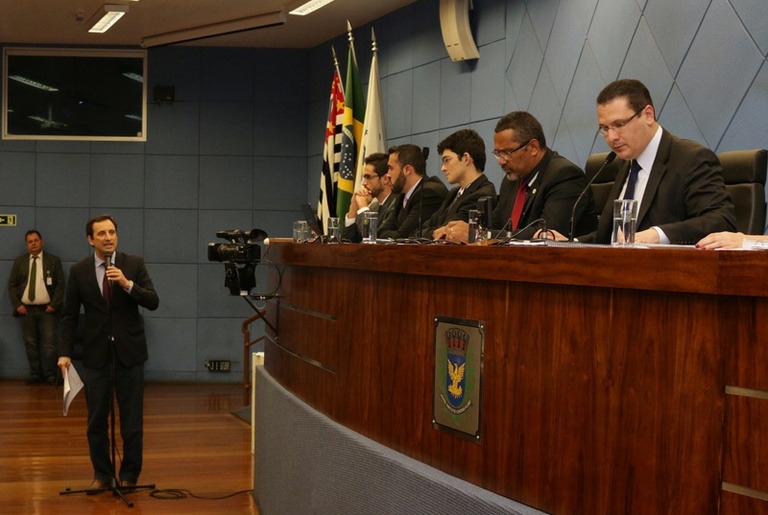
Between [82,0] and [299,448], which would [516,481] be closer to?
[299,448]

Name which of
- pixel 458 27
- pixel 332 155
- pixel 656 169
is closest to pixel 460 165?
pixel 656 169

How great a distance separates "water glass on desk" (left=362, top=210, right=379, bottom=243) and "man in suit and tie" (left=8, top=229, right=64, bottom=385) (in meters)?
6.97

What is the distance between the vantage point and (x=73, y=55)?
10062 millimetres

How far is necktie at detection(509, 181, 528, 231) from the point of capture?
370cm

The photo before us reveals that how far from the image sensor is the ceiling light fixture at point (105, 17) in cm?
787

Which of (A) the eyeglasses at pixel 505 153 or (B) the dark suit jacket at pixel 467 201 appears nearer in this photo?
(A) the eyeglasses at pixel 505 153

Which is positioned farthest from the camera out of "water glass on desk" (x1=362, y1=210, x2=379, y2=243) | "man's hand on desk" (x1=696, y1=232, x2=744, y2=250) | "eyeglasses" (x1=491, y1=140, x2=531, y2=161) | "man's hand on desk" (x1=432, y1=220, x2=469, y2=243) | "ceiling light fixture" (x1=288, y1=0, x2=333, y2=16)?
"ceiling light fixture" (x1=288, y1=0, x2=333, y2=16)

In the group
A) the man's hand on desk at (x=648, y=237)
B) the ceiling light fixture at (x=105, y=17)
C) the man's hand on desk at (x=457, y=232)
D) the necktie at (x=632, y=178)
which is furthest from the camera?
the ceiling light fixture at (x=105, y=17)

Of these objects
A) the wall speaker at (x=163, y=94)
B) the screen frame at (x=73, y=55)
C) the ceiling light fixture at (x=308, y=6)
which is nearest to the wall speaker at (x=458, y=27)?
the ceiling light fixture at (x=308, y=6)

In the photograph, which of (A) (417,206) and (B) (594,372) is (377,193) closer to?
(A) (417,206)

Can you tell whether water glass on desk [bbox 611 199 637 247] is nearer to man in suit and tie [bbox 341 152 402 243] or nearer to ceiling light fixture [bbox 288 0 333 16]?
man in suit and tie [bbox 341 152 402 243]

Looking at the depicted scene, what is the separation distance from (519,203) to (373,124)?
13.5 feet

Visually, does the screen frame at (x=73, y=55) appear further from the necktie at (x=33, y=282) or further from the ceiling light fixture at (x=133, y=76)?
the necktie at (x=33, y=282)

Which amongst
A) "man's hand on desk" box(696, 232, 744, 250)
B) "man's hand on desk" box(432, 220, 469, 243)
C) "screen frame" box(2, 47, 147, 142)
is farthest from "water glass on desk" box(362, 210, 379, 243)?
"screen frame" box(2, 47, 147, 142)
